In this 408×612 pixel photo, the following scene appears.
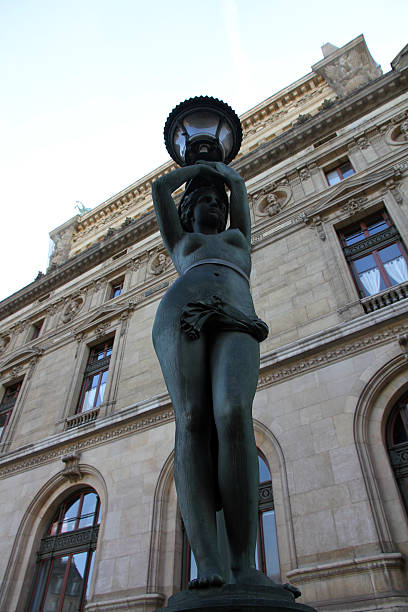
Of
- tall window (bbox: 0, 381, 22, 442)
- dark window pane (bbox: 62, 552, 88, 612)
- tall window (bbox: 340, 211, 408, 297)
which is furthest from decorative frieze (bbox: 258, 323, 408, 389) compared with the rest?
tall window (bbox: 0, 381, 22, 442)

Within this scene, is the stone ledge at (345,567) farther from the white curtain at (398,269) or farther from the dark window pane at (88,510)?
the white curtain at (398,269)

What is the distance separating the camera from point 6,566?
38.4 ft

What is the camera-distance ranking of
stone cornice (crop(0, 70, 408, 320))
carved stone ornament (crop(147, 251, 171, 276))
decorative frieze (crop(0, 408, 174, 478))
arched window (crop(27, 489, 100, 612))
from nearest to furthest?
arched window (crop(27, 489, 100, 612)) → decorative frieze (crop(0, 408, 174, 478)) → stone cornice (crop(0, 70, 408, 320)) → carved stone ornament (crop(147, 251, 171, 276))

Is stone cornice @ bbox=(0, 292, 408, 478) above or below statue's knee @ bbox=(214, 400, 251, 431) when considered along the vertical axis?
above

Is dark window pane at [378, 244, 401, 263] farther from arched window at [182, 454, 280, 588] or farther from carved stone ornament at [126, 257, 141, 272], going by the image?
carved stone ornament at [126, 257, 141, 272]

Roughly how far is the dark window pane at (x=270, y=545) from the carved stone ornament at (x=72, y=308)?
42.1 feet

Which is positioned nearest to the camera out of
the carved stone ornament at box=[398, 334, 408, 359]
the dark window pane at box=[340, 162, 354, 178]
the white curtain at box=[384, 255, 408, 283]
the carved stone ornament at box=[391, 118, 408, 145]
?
the carved stone ornament at box=[398, 334, 408, 359]

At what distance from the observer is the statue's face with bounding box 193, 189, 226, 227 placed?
352 cm

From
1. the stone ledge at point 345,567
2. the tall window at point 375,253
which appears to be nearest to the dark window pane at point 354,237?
the tall window at point 375,253

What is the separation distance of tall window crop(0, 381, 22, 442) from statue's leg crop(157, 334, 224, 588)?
1640 cm

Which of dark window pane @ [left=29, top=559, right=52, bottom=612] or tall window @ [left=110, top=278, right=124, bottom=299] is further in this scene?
tall window @ [left=110, top=278, right=124, bottom=299]

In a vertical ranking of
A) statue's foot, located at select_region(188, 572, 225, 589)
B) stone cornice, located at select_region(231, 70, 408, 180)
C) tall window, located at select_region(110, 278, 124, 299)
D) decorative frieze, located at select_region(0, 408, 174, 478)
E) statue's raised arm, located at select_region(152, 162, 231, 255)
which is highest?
stone cornice, located at select_region(231, 70, 408, 180)

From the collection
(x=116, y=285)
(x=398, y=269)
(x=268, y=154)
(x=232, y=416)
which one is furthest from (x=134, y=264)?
(x=232, y=416)

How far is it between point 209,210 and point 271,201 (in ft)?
41.4
